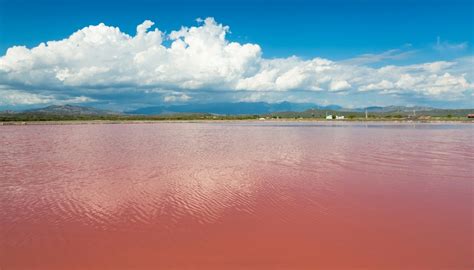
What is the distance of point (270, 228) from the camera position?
8.25 metres

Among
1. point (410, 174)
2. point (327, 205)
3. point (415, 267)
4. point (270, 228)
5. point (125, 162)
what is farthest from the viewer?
point (125, 162)

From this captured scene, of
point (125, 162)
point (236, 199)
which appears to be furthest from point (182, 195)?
point (125, 162)

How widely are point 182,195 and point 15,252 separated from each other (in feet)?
17.4

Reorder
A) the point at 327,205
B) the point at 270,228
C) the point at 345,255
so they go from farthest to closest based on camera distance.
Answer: the point at 327,205
the point at 270,228
the point at 345,255

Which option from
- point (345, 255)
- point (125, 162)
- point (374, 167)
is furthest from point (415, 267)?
point (125, 162)

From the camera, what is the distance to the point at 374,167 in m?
17.4

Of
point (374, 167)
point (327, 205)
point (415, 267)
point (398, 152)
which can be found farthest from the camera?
point (398, 152)

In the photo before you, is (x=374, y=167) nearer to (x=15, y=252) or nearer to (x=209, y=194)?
(x=209, y=194)

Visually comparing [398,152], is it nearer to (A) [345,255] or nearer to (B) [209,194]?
(B) [209,194]

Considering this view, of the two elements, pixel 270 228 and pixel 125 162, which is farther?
pixel 125 162

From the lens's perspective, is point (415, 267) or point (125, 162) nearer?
point (415, 267)

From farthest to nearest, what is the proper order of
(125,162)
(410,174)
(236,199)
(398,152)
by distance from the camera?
(398,152), (125,162), (410,174), (236,199)

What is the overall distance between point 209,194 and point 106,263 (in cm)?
537

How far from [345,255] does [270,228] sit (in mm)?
2041
